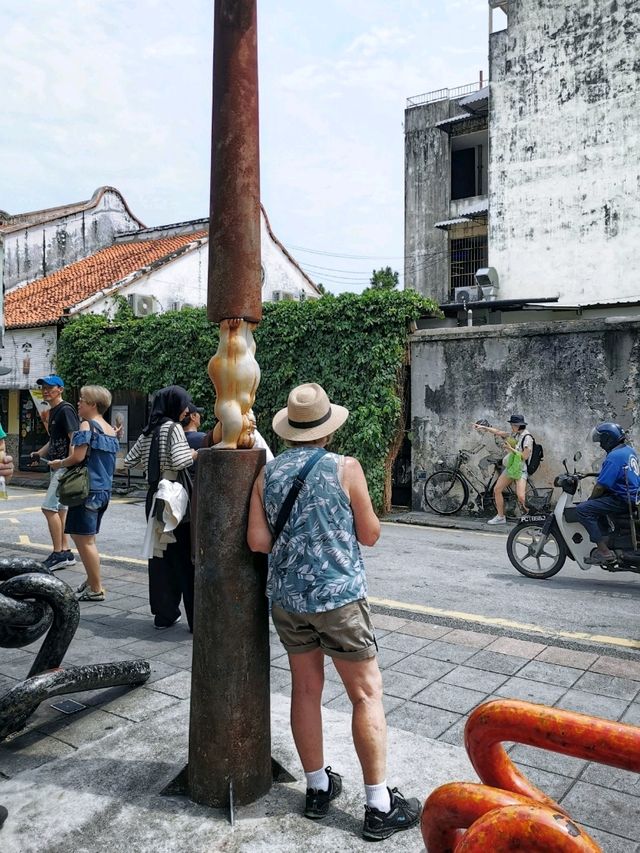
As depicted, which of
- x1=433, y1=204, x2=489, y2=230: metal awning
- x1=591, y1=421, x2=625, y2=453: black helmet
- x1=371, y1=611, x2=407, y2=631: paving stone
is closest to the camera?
x1=371, y1=611, x2=407, y2=631: paving stone

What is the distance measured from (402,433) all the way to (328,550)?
1040cm

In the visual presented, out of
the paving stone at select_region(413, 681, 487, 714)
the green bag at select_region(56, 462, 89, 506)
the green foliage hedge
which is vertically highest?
the green foliage hedge

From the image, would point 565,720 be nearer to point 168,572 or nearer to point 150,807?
point 150,807

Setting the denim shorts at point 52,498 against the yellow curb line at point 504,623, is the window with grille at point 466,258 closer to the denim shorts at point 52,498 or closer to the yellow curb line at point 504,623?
the denim shorts at point 52,498

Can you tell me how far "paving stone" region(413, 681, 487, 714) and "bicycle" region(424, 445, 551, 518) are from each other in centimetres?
791

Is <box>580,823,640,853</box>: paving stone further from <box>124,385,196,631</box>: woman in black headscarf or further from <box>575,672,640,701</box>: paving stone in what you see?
<box>124,385,196,631</box>: woman in black headscarf

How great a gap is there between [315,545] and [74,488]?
3.82 metres

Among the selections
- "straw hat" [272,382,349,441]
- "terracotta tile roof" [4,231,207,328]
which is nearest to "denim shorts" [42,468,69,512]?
"straw hat" [272,382,349,441]

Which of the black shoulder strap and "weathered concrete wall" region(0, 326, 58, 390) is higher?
"weathered concrete wall" region(0, 326, 58, 390)

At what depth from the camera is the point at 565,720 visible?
1.89 meters

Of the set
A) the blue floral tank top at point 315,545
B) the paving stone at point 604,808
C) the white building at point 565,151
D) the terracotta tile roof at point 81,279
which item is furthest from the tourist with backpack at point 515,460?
the terracotta tile roof at point 81,279

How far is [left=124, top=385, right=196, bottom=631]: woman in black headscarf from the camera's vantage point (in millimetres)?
5312

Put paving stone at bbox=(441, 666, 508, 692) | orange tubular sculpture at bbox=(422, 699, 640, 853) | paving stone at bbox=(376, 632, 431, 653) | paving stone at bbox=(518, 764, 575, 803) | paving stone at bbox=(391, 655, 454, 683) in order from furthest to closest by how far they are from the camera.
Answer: paving stone at bbox=(376, 632, 431, 653)
paving stone at bbox=(391, 655, 454, 683)
paving stone at bbox=(441, 666, 508, 692)
paving stone at bbox=(518, 764, 575, 803)
orange tubular sculpture at bbox=(422, 699, 640, 853)

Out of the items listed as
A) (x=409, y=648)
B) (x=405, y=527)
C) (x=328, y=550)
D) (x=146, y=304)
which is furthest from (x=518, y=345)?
(x=146, y=304)
